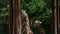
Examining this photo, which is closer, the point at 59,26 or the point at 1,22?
the point at 59,26

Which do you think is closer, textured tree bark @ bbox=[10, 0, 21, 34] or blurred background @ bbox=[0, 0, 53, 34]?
textured tree bark @ bbox=[10, 0, 21, 34]

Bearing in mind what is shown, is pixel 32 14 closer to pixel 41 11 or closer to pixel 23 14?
pixel 41 11

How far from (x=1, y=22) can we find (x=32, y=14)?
57cm

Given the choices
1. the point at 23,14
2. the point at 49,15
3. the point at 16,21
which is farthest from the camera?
the point at 49,15

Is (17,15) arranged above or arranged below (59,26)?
above

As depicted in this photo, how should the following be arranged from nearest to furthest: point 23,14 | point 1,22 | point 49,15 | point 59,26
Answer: point 59,26
point 23,14
point 1,22
point 49,15

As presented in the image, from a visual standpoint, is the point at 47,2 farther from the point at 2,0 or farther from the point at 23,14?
the point at 23,14

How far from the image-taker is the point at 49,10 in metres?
2.63

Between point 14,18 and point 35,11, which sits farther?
point 35,11

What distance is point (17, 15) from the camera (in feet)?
3.66

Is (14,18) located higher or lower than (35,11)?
higher

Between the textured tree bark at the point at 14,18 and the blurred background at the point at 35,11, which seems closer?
the textured tree bark at the point at 14,18

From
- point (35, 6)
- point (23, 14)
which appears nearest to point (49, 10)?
point (35, 6)

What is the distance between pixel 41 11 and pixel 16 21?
1.65m
